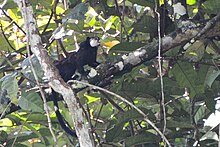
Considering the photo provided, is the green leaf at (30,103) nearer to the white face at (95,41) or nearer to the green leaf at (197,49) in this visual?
the green leaf at (197,49)

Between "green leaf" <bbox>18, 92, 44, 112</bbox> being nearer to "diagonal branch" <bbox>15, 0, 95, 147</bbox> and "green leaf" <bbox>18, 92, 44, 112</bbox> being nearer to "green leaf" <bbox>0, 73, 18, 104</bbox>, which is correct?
"green leaf" <bbox>0, 73, 18, 104</bbox>

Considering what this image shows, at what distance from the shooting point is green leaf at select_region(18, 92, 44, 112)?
1718 millimetres

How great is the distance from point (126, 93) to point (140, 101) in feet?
1.05

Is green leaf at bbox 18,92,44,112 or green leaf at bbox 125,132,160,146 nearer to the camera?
green leaf at bbox 18,92,44,112

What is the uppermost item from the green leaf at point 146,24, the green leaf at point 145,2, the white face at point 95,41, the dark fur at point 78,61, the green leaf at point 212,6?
the green leaf at point 145,2

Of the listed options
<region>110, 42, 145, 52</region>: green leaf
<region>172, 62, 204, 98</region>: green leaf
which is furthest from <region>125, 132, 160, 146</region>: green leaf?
<region>110, 42, 145, 52</region>: green leaf

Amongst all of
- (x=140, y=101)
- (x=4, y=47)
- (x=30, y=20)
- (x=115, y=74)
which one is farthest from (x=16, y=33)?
(x=30, y=20)

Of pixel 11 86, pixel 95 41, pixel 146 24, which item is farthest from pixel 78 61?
pixel 11 86

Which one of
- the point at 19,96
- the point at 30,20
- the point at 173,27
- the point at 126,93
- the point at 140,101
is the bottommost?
the point at 140,101

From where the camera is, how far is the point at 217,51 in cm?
212

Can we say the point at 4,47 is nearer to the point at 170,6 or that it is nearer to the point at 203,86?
the point at 170,6

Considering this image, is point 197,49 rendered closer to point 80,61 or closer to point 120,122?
point 120,122

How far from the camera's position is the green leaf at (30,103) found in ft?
5.64

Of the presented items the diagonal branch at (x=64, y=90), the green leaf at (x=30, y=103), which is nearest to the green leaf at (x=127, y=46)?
the green leaf at (x=30, y=103)
